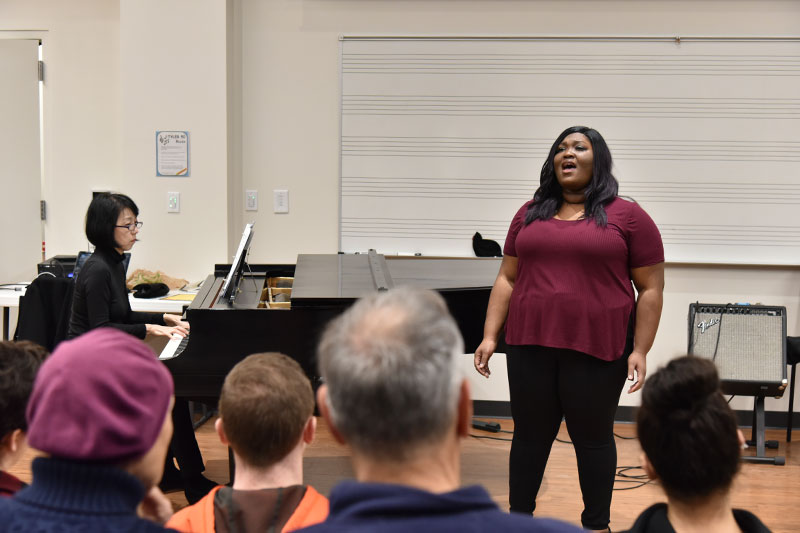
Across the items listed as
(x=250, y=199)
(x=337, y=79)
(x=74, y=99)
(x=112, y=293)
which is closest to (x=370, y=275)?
(x=112, y=293)

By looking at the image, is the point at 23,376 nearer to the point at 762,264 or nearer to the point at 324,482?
the point at 324,482

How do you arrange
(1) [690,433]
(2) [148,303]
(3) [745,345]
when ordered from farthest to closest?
(3) [745,345], (2) [148,303], (1) [690,433]

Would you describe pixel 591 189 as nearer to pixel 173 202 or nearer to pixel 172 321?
pixel 172 321

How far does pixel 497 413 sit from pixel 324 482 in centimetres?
149

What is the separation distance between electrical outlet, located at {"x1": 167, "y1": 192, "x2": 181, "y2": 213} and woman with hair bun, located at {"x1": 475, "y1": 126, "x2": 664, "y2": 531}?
257 centimetres

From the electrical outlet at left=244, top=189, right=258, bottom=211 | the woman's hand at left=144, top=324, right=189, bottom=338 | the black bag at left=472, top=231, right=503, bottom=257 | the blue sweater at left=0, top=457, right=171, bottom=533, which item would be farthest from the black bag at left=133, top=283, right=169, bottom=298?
the blue sweater at left=0, top=457, right=171, bottom=533

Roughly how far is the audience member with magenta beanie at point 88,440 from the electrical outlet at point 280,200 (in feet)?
12.2

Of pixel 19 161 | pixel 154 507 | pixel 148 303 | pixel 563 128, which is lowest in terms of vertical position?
pixel 148 303

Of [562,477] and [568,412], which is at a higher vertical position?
[568,412]

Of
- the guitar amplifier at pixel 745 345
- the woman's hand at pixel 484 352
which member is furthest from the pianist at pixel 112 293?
the guitar amplifier at pixel 745 345

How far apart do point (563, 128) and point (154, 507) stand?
3791 millimetres

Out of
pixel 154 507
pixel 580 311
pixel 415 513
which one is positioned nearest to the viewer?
pixel 415 513

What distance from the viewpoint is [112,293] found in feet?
9.61

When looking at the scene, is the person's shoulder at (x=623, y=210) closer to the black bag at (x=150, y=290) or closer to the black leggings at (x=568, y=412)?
the black leggings at (x=568, y=412)
